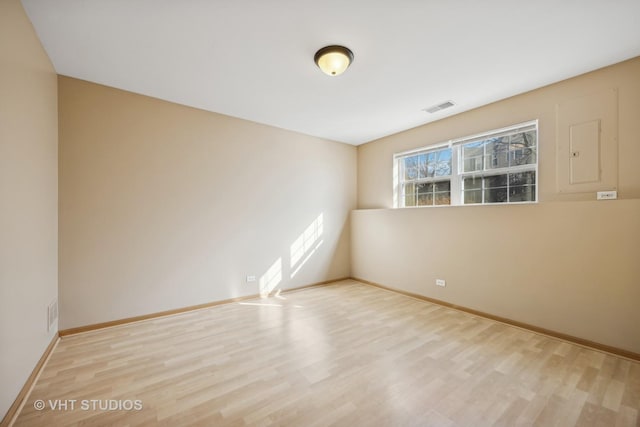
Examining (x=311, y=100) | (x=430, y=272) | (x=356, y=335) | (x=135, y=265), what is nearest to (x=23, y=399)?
(x=135, y=265)

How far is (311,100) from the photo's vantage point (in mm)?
3266

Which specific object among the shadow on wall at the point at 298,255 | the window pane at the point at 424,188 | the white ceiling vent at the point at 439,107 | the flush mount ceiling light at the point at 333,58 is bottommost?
the shadow on wall at the point at 298,255

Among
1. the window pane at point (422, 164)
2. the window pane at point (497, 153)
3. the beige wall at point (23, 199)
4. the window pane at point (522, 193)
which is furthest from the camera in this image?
the window pane at point (422, 164)

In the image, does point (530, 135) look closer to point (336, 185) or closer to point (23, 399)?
point (336, 185)

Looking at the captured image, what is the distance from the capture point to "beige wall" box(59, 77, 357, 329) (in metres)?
2.73

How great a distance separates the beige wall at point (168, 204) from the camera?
2.73 m

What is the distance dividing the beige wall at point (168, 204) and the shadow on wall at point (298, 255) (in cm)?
3

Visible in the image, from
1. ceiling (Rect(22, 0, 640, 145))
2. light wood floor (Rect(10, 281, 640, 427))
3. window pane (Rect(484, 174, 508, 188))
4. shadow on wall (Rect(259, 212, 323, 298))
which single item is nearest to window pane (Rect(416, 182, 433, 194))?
window pane (Rect(484, 174, 508, 188))

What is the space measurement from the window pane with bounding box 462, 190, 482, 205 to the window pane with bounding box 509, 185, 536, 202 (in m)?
0.37

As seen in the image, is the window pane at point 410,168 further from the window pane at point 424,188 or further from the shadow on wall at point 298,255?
the shadow on wall at point 298,255

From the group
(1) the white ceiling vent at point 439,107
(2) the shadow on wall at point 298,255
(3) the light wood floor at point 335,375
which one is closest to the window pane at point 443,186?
(1) the white ceiling vent at point 439,107

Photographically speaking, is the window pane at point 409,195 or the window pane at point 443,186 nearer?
the window pane at point 443,186

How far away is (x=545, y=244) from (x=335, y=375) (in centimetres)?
263

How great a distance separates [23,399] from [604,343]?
15.7 ft
